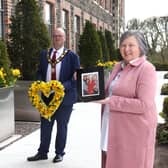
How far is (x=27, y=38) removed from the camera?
9.94 metres

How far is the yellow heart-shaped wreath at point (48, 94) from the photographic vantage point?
5.46m

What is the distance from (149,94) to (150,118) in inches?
Answer: 8.5

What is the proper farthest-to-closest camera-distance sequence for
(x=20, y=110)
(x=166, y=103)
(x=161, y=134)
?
1. (x=20, y=110)
2. (x=166, y=103)
3. (x=161, y=134)

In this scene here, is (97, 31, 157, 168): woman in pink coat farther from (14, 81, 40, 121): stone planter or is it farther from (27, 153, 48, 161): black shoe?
(14, 81, 40, 121): stone planter

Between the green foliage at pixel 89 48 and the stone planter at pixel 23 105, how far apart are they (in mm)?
8238

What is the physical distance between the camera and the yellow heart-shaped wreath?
17.9 ft

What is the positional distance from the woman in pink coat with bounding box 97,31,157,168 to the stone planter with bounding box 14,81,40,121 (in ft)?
19.2

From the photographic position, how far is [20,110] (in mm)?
9336

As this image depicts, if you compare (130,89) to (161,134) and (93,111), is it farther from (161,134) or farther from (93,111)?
(93,111)

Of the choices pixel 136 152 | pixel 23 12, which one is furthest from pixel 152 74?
pixel 23 12

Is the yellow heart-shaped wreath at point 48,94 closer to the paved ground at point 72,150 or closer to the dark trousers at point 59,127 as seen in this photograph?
the dark trousers at point 59,127

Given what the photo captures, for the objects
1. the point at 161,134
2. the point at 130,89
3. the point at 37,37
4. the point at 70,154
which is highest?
the point at 37,37

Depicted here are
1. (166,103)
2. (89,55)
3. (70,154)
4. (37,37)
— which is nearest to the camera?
(166,103)

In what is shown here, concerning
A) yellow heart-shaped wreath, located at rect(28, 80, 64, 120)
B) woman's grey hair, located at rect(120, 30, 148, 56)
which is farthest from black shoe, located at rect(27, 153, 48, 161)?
woman's grey hair, located at rect(120, 30, 148, 56)
